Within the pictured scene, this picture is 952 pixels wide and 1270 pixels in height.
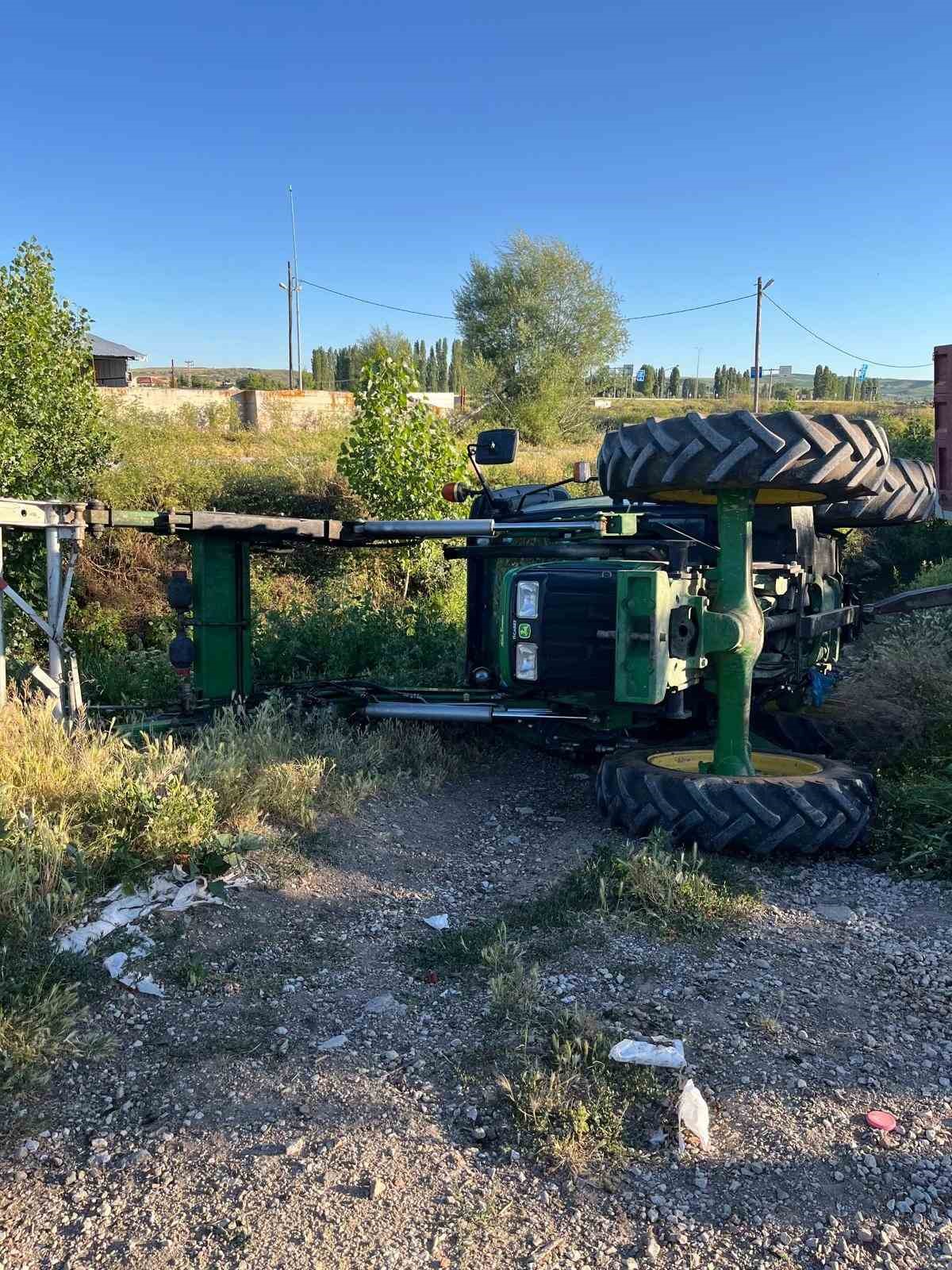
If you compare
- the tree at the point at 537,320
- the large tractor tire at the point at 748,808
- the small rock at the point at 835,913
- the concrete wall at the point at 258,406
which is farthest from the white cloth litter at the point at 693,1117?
the tree at the point at 537,320

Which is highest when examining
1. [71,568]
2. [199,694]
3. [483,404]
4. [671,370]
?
[671,370]

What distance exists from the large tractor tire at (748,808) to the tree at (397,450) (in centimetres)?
884

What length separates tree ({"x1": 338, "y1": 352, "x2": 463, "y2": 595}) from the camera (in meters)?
13.1

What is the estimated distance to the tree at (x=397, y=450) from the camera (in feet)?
43.0

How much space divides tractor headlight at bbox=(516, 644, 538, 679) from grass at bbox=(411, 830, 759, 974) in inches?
42.4

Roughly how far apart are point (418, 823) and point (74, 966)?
225 cm

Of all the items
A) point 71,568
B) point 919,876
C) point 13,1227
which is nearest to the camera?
point 13,1227

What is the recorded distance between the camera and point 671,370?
8219 cm

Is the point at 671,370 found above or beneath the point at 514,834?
above

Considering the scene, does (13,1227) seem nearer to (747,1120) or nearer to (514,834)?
(747,1120)

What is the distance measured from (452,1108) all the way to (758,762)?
127 inches

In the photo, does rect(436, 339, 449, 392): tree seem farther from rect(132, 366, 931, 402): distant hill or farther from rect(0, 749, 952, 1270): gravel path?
rect(0, 749, 952, 1270): gravel path

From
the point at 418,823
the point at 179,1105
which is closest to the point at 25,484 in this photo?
the point at 418,823

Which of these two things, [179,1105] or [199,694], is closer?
[179,1105]
